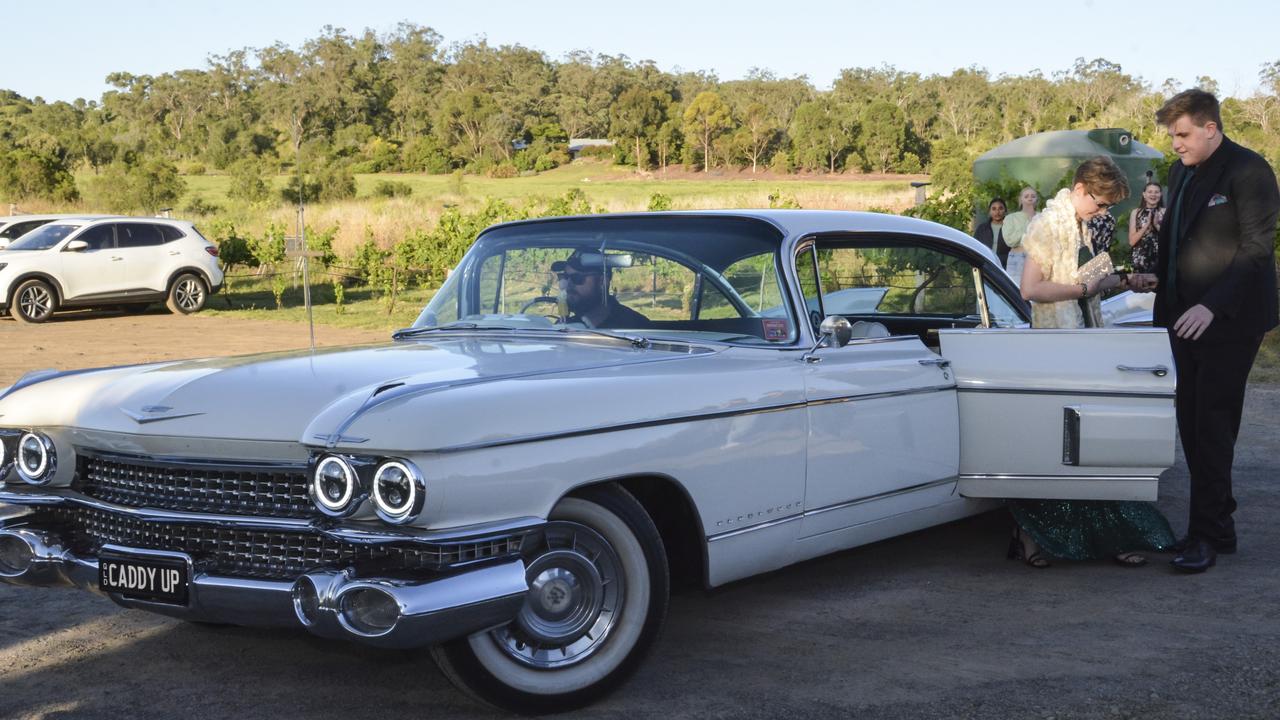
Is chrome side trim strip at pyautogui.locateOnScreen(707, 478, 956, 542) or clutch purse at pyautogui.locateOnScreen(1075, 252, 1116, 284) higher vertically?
clutch purse at pyautogui.locateOnScreen(1075, 252, 1116, 284)

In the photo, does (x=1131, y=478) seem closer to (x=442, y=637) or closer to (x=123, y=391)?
(x=442, y=637)

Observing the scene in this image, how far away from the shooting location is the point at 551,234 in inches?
199

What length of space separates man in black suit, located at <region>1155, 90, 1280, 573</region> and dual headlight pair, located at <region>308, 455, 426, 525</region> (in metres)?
3.34

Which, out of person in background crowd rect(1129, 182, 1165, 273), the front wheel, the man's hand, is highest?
person in background crowd rect(1129, 182, 1165, 273)

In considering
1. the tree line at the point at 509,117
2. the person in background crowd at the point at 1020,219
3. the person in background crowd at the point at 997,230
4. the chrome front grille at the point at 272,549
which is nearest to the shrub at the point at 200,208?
the tree line at the point at 509,117

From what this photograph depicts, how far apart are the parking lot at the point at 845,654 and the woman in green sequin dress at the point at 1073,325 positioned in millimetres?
98

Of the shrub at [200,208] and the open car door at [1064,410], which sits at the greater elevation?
the shrub at [200,208]

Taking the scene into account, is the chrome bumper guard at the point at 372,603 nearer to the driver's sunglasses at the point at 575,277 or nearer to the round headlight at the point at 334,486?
the round headlight at the point at 334,486

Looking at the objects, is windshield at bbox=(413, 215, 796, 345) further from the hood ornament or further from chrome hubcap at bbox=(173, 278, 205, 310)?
chrome hubcap at bbox=(173, 278, 205, 310)

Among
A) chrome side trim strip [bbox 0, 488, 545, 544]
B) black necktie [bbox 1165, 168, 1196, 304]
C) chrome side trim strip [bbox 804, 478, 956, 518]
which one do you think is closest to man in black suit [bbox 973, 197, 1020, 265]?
black necktie [bbox 1165, 168, 1196, 304]

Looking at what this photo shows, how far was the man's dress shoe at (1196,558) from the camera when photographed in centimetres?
521

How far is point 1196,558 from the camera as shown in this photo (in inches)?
206

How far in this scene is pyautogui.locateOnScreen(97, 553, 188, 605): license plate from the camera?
135 inches

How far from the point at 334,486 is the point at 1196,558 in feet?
11.9
